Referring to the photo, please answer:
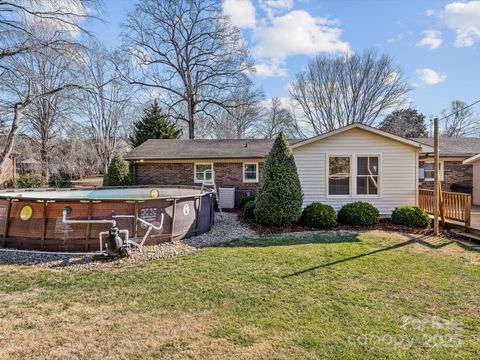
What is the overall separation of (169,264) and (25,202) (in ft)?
12.6

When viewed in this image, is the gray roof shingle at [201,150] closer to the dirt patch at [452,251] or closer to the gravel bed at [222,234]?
the gravel bed at [222,234]

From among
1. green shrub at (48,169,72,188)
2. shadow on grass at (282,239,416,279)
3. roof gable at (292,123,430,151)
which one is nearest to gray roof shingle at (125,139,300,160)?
roof gable at (292,123,430,151)

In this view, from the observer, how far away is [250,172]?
15.9 meters

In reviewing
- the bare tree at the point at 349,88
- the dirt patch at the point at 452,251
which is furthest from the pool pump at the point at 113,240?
the bare tree at the point at 349,88

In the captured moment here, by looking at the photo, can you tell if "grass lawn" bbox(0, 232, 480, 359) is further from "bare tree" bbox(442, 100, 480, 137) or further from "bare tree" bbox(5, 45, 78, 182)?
"bare tree" bbox(442, 100, 480, 137)

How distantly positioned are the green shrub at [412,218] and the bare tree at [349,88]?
71.5 ft

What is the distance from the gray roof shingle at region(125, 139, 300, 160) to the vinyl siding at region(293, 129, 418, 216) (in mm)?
4338

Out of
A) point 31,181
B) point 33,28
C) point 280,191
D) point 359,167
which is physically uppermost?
point 33,28

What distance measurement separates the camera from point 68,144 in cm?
2142

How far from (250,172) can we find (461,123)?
32850 millimetres

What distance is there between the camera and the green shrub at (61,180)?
67.2 feet

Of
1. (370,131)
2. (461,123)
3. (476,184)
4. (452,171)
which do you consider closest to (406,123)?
(461,123)

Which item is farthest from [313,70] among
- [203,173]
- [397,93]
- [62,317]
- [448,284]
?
[62,317]

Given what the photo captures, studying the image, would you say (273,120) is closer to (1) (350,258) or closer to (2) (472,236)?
(2) (472,236)
